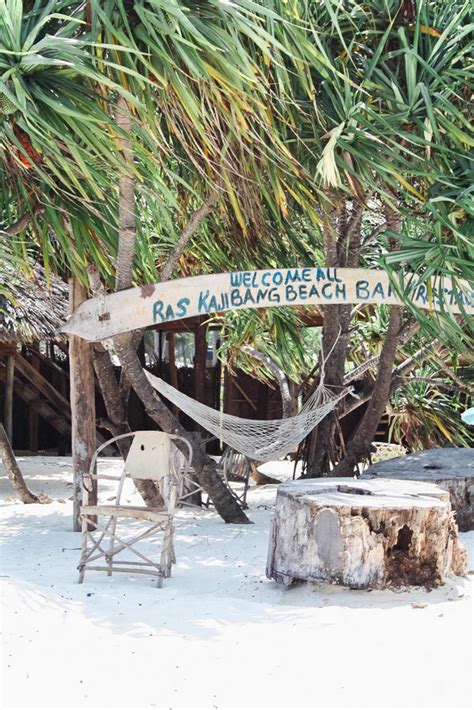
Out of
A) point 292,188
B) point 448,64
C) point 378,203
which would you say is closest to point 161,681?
point 292,188

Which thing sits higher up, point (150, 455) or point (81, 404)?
point (81, 404)

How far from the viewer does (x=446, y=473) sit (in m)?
5.11

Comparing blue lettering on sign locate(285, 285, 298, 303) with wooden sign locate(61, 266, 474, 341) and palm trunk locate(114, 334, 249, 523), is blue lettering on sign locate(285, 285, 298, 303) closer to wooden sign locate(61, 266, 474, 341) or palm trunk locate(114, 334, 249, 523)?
wooden sign locate(61, 266, 474, 341)

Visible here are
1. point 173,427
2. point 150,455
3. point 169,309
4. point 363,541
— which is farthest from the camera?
point 173,427

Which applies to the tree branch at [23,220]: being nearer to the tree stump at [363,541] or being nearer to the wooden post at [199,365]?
the tree stump at [363,541]

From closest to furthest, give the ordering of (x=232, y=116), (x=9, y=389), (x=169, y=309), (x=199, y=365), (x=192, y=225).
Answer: (x=232, y=116), (x=169, y=309), (x=192, y=225), (x=9, y=389), (x=199, y=365)

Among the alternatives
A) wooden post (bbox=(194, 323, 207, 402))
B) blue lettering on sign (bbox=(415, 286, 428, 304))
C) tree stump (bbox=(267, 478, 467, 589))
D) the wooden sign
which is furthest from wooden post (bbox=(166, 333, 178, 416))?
tree stump (bbox=(267, 478, 467, 589))

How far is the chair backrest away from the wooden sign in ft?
2.11

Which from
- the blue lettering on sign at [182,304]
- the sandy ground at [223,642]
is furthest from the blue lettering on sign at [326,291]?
the sandy ground at [223,642]

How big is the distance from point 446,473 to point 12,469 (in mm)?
2967

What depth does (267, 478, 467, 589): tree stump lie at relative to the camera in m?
3.65

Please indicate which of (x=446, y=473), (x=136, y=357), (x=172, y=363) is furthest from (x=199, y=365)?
(x=446, y=473)

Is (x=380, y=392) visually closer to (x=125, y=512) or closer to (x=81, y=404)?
Result: (x=81, y=404)

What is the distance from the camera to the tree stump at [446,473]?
4996mm
